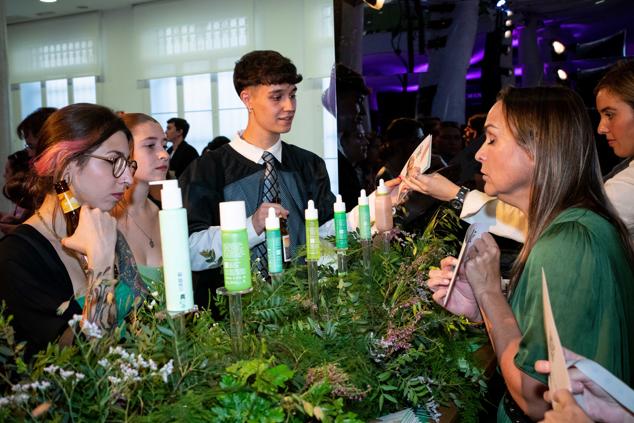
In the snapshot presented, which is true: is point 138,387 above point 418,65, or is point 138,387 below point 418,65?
below

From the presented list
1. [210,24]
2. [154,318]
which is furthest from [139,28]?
[154,318]

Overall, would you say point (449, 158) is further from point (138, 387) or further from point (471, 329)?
point (138, 387)

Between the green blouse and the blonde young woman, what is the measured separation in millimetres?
1688

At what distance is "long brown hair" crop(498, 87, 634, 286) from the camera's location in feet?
5.52

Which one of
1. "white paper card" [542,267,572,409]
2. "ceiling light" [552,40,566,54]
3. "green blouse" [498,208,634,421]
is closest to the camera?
"white paper card" [542,267,572,409]

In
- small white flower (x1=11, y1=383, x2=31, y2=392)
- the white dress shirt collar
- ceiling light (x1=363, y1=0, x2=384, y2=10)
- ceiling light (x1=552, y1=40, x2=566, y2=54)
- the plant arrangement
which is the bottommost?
the plant arrangement

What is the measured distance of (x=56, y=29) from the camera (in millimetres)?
8570

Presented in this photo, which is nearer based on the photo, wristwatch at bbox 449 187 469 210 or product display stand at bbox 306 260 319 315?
product display stand at bbox 306 260 319 315

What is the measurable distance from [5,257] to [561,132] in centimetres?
143

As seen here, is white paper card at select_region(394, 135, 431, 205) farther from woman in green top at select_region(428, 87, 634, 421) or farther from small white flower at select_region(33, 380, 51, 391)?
small white flower at select_region(33, 380, 51, 391)

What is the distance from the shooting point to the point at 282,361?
1324mm

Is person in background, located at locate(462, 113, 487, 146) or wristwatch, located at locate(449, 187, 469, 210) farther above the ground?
person in background, located at locate(462, 113, 487, 146)

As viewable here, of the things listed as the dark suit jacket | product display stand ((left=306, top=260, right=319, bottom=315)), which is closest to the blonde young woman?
product display stand ((left=306, top=260, right=319, bottom=315))

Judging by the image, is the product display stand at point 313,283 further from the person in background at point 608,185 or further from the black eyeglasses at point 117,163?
the person in background at point 608,185
